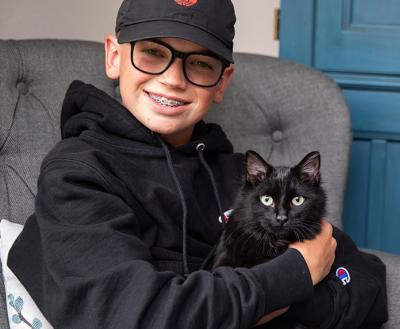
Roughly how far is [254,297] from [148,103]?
52 centimetres

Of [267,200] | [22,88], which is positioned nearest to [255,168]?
[267,200]

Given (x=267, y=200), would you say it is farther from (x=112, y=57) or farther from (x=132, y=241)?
(x=112, y=57)

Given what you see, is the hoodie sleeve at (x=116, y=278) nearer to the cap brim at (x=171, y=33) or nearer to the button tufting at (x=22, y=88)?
the cap brim at (x=171, y=33)

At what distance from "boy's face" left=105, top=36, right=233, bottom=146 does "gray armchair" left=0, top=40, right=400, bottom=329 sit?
34cm

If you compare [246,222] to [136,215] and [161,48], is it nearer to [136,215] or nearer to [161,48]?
[136,215]

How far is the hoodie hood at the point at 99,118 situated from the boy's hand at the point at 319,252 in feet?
1.23

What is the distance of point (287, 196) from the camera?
143 cm

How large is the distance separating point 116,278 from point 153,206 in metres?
0.28

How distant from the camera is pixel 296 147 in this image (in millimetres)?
1982

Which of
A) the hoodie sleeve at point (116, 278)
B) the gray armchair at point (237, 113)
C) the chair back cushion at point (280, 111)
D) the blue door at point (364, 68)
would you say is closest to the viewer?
the hoodie sleeve at point (116, 278)

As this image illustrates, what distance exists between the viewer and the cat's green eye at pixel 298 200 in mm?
1443

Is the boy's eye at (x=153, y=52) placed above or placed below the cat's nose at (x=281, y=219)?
above

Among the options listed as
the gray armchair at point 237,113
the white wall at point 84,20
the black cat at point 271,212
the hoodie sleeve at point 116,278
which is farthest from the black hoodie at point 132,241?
the white wall at point 84,20

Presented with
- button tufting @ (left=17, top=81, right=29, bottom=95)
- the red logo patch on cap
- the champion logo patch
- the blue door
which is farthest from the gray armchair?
the red logo patch on cap
